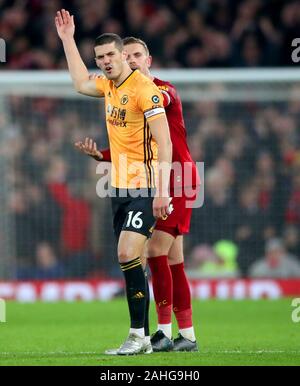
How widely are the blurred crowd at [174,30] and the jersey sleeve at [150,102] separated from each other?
987 cm

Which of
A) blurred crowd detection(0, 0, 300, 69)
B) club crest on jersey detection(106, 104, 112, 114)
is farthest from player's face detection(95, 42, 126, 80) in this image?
blurred crowd detection(0, 0, 300, 69)

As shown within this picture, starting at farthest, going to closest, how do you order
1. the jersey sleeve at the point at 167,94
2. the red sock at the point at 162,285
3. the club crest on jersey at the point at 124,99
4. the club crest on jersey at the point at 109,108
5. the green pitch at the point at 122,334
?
the red sock at the point at 162,285 < the jersey sleeve at the point at 167,94 < the club crest on jersey at the point at 109,108 < the club crest on jersey at the point at 124,99 < the green pitch at the point at 122,334

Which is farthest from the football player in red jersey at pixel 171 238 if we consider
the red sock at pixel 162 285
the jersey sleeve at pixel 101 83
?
the jersey sleeve at pixel 101 83

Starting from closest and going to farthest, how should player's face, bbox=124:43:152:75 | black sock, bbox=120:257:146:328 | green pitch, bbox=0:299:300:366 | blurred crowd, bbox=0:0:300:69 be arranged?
1. green pitch, bbox=0:299:300:366
2. black sock, bbox=120:257:146:328
3. player's face, bbox=124:43:152:75
4. blurred crowd, bbox=0:0:300:69

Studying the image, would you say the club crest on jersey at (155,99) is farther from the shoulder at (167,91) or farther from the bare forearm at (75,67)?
the bare forearm at (75,67)

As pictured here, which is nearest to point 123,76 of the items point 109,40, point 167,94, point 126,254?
point 109,40

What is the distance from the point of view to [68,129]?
53.5 feet

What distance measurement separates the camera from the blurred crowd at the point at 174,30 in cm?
1795

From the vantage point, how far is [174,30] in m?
18.4

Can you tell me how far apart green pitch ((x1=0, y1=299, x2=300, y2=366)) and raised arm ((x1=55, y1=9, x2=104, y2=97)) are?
198 centimetres

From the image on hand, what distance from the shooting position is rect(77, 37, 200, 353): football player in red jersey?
27.8ft

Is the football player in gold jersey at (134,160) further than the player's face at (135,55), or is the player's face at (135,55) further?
the player's face at (135,55)

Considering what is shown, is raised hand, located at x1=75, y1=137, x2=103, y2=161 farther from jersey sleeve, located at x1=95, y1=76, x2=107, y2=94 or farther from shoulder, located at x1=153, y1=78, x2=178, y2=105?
shoulder, located at x1=153, y1=78, x2=178, y2=105
